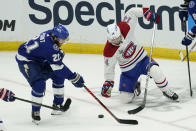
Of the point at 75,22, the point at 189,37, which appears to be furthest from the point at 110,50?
the point at 75,22

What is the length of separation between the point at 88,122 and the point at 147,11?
148 centimetres

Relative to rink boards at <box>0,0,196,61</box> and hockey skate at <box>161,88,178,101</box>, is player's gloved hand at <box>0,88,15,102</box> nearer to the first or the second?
hockey skate at <box>161,88,178,101</box>

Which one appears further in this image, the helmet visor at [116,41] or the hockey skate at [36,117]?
the helmet visor at [116,41]

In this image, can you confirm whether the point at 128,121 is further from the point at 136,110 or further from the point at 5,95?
the point at 5,95

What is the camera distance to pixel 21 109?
379 cm

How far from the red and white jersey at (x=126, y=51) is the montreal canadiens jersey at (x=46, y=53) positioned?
1.89 ft

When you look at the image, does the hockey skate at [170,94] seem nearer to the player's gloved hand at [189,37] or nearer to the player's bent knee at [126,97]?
the player's bent knee at [126,97]

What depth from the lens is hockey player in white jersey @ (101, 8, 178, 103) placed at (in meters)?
3.67

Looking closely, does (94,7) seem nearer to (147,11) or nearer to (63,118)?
(147,11)

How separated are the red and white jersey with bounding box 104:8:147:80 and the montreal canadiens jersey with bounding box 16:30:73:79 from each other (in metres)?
0.58

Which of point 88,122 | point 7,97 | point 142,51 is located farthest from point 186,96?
point 7,97

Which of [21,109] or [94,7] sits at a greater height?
[94,7]

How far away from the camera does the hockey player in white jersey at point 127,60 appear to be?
367 centimetres

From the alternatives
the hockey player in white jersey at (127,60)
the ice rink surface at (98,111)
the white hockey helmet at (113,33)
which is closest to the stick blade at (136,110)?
the ice rink surface at (98,111)
